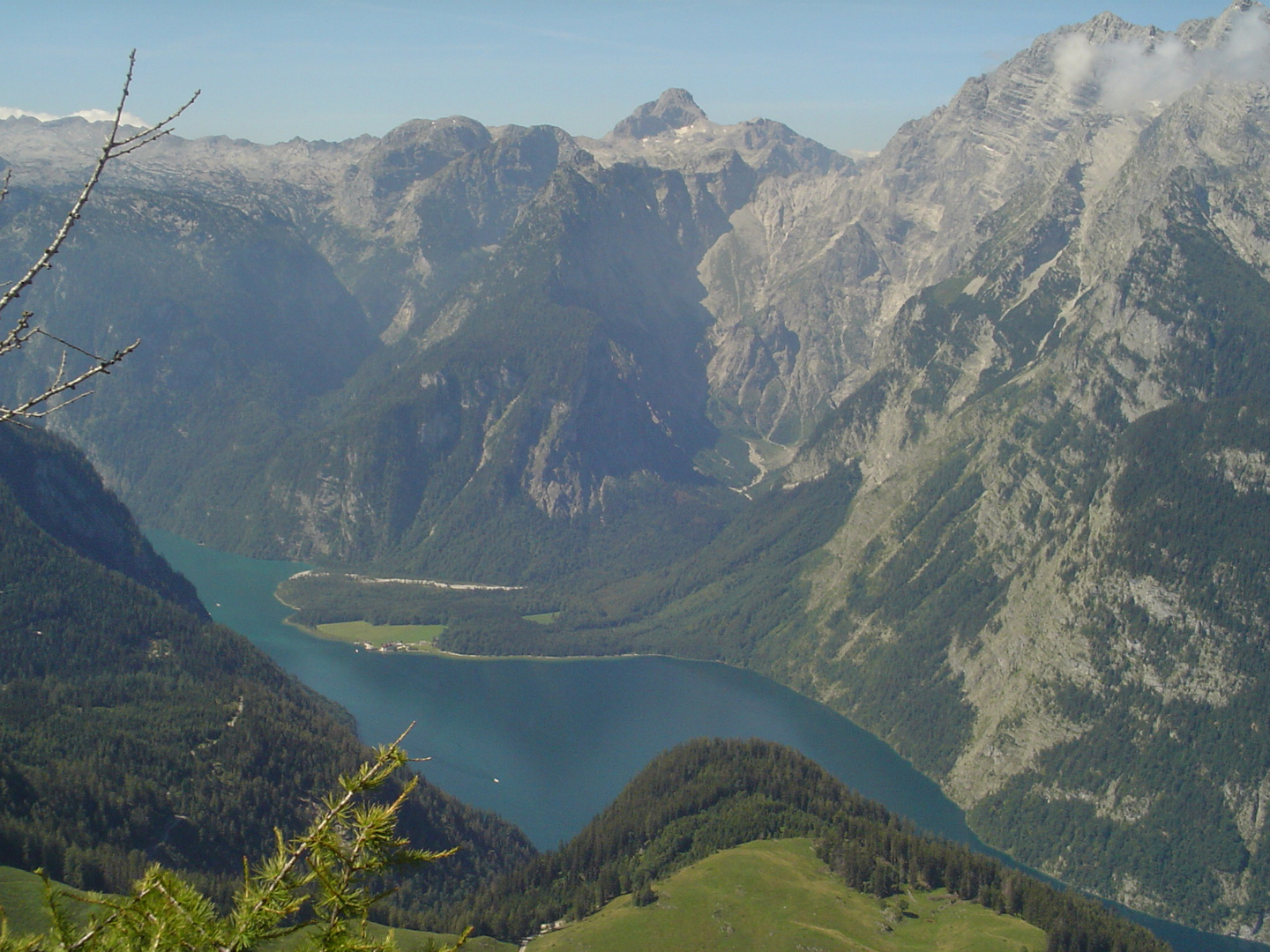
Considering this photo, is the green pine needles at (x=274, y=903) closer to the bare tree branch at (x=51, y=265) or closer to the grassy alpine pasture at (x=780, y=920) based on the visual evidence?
the bare tree branch at (x=51, y=265)

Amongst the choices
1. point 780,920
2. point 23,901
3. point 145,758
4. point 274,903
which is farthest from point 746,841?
point 274,903

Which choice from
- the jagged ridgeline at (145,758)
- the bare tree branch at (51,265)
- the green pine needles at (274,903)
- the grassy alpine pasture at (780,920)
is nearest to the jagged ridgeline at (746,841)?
the grassy alpine pasture at (780,920)

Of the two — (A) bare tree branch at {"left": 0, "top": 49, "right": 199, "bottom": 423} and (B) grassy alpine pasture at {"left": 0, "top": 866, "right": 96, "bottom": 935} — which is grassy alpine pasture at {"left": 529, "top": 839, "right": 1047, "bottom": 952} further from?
(A) bare tree branch at {"left": 0, "top": 49, "right": 199, "bottom": 423}

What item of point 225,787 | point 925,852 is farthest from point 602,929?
point 225,787

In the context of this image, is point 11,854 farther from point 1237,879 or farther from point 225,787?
point 1237,879

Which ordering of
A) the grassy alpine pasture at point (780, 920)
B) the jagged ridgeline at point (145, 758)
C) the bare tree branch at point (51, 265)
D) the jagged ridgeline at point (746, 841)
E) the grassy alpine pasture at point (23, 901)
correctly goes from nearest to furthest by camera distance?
the bare tree branch at point (51, 265), the grassy alpine pasture at point (23, 901), the grassy alpine pasture at point (780, 920), the jagged ridgeline at point (145, 758), the jagged ridgeline at point (746, 841)

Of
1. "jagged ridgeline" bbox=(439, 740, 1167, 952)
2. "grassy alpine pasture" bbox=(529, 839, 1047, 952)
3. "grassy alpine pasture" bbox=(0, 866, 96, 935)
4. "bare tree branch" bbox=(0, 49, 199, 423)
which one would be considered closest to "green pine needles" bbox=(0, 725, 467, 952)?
"bare tree branch" bbox=(0, 49, 199, 423)

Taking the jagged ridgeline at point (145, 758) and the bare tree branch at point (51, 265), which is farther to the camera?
the jagged ridgeline at point (145, 758)
